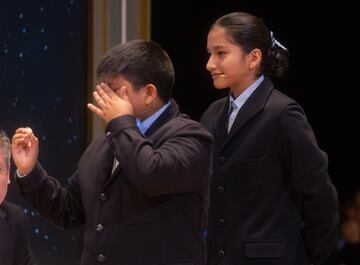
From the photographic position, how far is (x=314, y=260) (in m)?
2.34

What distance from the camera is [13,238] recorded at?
2307 millimetres

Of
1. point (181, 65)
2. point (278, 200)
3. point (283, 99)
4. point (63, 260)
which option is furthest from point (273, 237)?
point (181, 65)

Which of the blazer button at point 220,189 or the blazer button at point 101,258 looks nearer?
the blazer button at point 101,258

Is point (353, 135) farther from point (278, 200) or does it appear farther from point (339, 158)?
point (278, 200)

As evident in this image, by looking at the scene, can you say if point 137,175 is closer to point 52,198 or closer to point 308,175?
point 52,198

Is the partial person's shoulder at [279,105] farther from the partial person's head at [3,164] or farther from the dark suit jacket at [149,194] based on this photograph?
the partial person's head at [3,164]

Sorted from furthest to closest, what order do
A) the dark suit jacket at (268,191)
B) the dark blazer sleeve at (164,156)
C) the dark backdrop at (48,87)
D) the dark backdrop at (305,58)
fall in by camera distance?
the dark backdrop at (305,58) < the dark backdrop at (48,87) < the dark suit jacket at (268,191) < the dark blazer sleeve at (164,156)

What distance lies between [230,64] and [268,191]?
1.12 ft

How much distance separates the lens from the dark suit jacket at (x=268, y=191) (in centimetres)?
223

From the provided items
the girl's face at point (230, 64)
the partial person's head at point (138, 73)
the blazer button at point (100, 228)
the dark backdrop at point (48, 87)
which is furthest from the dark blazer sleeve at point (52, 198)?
the dark backdrop at point (48, 87)

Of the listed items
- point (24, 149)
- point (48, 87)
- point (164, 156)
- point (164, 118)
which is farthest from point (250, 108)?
point (48, 87)

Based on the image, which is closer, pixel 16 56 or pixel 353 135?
pixel 16 56

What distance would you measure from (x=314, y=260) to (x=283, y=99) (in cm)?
41

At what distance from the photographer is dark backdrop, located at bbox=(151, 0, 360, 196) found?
3939 mm
